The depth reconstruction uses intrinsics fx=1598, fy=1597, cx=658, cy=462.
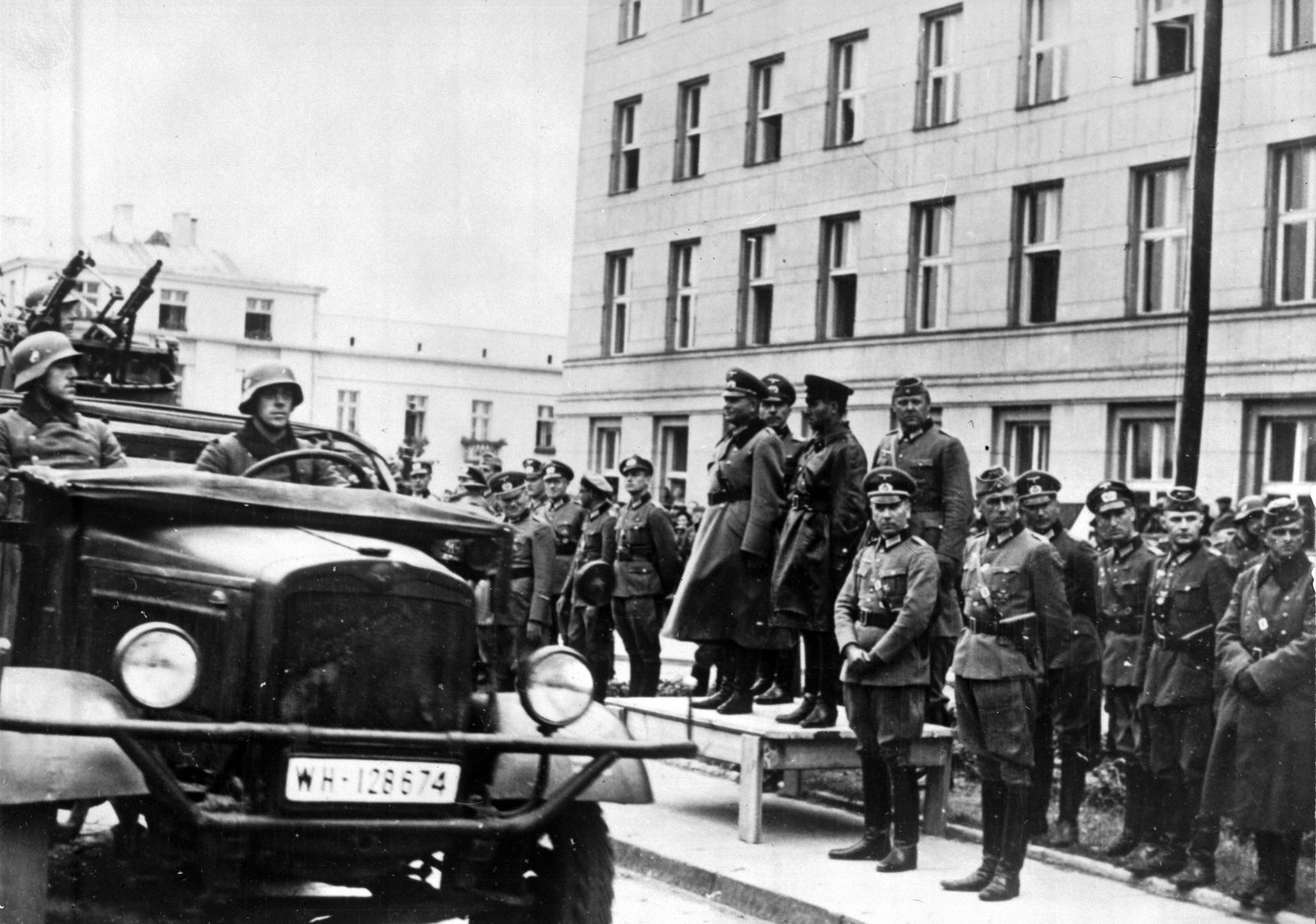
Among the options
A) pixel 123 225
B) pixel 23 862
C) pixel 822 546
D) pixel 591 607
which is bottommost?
pixel 23 862

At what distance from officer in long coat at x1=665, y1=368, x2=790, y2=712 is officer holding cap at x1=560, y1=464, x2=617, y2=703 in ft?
11.1

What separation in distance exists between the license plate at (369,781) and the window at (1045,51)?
706 inches

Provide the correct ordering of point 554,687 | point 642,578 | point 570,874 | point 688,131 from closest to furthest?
1. point 570,874
2. point 554,687
3. point 642,578
4. point 688,131

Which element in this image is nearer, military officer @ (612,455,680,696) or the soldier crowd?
the soldier crowd

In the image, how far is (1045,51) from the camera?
2112 centimetres

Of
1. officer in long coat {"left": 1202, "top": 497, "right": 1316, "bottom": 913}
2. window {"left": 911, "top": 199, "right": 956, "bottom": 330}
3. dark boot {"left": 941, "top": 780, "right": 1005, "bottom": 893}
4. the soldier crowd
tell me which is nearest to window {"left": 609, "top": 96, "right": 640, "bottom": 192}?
window {"left": 911, "top": 199, "right": 956, "bottom": 330}

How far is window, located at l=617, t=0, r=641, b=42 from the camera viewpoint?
1112 inches

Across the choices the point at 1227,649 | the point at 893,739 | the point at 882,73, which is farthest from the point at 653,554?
the point at 882,73

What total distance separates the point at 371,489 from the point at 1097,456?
16.6m

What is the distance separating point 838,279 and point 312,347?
327 inches

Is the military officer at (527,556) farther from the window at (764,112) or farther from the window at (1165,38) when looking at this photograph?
the window at (764,112)

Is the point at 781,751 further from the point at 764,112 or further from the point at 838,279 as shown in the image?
the point at 764,112

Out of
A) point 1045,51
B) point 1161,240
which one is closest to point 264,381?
point 1161,240

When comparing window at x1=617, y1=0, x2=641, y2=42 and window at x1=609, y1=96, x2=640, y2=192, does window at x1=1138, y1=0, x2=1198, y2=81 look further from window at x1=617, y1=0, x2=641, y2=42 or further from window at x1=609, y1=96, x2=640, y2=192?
window at x1=609, y1=96, x2=640, y2=192
